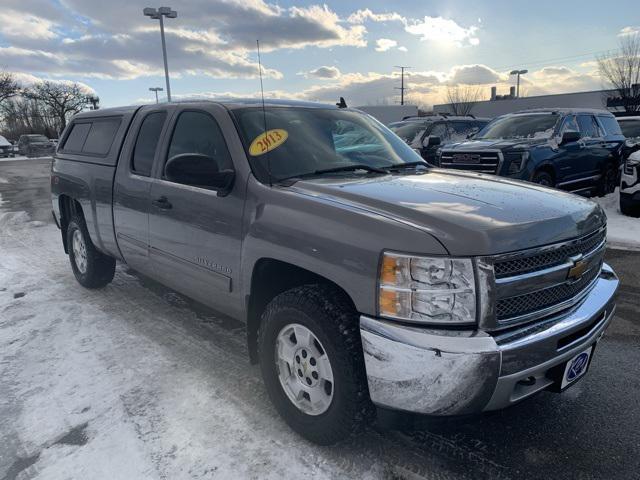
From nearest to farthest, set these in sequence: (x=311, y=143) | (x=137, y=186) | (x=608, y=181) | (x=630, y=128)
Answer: (x=311, y=143) < (x=137, y=186) < (x=608, y=181) < (x=630, y=128)

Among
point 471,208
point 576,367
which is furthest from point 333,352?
point 576,367

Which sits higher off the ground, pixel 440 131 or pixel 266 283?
pixel 440 131

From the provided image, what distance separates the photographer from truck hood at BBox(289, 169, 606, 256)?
2.12 metres

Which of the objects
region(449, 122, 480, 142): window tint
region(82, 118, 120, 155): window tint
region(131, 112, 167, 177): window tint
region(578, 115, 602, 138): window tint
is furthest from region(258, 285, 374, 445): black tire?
region(449, 122, 480, 142): window tint

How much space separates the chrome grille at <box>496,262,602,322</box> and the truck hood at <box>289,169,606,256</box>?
0.76 feet

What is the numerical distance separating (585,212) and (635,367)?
1543 millimetres

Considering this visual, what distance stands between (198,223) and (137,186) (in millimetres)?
1014

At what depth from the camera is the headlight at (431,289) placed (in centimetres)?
207

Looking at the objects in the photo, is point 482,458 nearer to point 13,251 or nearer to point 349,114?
point 349,114

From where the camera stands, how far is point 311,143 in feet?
10.9

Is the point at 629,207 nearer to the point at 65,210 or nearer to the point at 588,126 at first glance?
the point at 588,126

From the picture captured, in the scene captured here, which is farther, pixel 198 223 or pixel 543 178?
pixel 543 178

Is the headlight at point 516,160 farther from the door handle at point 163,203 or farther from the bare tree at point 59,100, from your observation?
the bare tree at point 59,100

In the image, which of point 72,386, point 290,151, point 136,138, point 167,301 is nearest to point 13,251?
point 167,301
